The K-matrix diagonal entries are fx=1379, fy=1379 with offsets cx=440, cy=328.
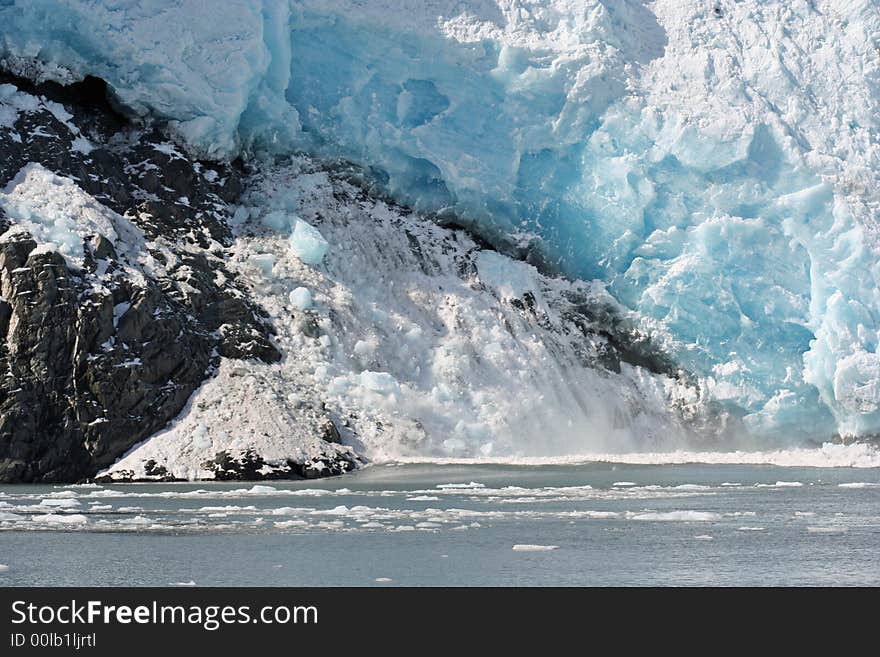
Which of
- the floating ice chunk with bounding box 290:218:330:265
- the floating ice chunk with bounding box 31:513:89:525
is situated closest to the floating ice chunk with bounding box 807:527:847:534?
the floating ice chunk with bounding box 31:513:89:525

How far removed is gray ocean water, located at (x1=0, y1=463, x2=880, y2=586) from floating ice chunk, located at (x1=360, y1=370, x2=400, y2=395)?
24.4ft

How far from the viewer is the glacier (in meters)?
69.0

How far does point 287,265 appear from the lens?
65375 mm

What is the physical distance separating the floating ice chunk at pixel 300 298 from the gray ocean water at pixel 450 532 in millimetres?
11472

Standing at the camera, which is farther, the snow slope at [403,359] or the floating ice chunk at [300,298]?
the floating ice chunk at [300,298]

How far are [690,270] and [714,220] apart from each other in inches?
113

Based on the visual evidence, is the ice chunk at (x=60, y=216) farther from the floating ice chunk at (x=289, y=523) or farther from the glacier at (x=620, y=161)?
the floating ice chunk at (x=289, y=523)

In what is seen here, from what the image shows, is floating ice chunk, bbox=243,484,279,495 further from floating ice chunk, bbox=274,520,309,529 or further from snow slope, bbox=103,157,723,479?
floating ice chunk, bbox=274,520,309,529

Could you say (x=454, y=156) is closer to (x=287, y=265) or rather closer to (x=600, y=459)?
(x=287, y=265)

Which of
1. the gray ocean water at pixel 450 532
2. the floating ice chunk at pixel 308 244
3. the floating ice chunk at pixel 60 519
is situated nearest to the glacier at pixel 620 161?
the floating ice chunk at pixel 308 244

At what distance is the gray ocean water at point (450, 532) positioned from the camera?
96.9 ft

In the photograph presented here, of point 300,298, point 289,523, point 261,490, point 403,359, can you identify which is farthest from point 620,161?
point 289,523

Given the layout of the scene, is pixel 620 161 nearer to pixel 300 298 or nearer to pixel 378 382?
pixel 378 382
